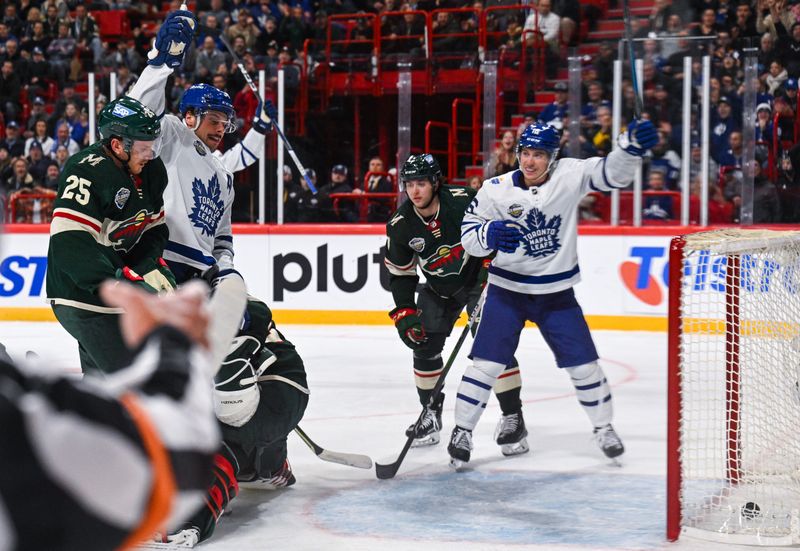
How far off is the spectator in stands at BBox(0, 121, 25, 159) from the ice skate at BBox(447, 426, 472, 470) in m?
6.45

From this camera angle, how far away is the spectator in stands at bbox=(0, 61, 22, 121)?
915 cm

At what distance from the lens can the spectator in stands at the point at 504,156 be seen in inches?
282

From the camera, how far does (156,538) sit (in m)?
2.50

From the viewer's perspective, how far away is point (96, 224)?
2.65m

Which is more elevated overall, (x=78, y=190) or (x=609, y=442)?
(x=78, y=190)

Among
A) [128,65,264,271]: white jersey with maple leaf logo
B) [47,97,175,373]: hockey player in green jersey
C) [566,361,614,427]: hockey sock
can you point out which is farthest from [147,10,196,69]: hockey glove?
[566,361,614,427]: hockey sock

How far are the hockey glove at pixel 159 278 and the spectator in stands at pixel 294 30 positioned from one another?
23.0 feet

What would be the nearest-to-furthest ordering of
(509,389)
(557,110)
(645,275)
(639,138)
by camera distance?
(639,138)
(509,389)
(645,275)
(557,110)

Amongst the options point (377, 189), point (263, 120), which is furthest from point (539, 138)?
point (377, 189)

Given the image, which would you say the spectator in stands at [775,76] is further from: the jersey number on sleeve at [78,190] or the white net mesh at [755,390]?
the jersey number on sleeve at [78,190]

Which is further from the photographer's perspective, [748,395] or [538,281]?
[538,281]

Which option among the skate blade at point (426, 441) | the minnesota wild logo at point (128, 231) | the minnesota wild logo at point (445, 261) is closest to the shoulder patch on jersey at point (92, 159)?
the minnesota wild logo at point (128, 231)

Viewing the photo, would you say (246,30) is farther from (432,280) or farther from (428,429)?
(428,429)

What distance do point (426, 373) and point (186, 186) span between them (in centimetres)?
125
